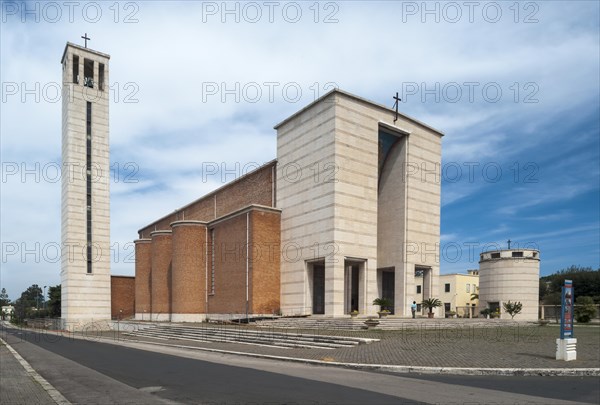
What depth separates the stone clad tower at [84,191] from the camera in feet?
188

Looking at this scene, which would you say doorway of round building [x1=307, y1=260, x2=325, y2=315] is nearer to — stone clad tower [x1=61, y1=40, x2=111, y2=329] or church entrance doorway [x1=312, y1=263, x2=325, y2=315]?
church entrance doorway [x1=312, y1=263, x2=325, y2=315]

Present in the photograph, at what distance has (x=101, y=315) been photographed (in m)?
58.7

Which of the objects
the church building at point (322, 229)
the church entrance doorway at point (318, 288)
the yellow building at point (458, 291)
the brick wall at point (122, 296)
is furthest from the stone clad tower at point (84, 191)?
the yellow building at point (458, 291)

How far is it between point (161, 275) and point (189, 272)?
795 cm

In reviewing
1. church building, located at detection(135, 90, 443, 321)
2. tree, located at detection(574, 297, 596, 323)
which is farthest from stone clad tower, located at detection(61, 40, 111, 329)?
tree, located at detection(574, 297, 596, 323)

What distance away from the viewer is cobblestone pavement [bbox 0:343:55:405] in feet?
30.3

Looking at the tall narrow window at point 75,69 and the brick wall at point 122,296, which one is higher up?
the tall narrow window at point 75,69

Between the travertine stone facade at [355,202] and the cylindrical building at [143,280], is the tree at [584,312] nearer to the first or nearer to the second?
the travertine stone facade at [355,202]

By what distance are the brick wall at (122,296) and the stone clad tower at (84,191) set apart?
9.56 m

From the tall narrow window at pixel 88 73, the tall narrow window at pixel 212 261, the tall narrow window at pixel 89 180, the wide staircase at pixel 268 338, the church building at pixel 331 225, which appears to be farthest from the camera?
the tall narrow window at pixel 88 73

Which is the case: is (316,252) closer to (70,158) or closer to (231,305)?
(231,305)

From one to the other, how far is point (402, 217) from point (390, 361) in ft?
90.4

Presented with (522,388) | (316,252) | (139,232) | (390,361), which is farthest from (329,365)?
(139,232)

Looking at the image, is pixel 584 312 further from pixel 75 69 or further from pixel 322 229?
pixel 75 69
